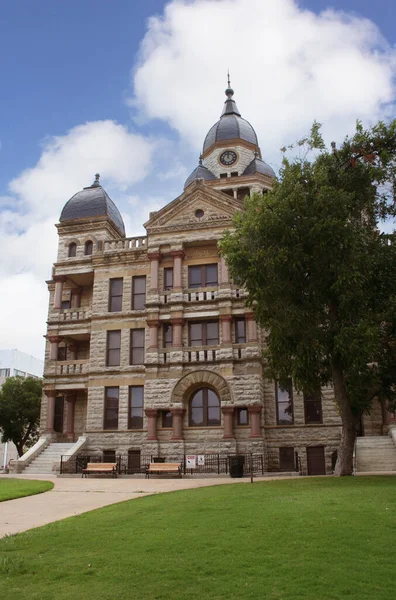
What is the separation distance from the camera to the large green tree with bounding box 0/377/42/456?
41.5 m

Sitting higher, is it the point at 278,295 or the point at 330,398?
the point at 278,295

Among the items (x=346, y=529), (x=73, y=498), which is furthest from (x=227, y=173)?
(x=346, y=529)

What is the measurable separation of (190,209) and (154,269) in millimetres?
4159

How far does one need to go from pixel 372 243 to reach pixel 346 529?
13.7m

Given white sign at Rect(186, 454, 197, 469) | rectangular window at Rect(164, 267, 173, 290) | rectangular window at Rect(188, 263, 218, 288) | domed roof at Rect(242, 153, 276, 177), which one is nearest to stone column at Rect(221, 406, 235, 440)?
white sign at Rect(186, 454, 197, 469)

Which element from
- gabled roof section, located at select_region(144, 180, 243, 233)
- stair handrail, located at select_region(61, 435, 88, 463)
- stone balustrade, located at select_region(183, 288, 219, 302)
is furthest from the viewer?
gabled roof section, located at select_region(144, 180, 243, 233)

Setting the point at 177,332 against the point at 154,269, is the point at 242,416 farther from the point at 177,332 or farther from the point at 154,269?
the point at 154,269

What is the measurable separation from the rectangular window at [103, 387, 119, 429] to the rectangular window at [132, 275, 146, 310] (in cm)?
499

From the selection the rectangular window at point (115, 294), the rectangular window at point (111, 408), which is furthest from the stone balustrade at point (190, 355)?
the rectangular window at point (115, 294)

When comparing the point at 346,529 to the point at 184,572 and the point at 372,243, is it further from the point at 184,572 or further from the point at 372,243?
the point at 372,243

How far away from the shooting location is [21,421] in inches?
1657

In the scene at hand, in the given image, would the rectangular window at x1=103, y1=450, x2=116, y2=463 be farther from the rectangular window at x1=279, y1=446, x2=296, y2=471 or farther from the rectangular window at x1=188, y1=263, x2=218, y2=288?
the rectangular window at x1=188, y1=263, x2=218, y2=288

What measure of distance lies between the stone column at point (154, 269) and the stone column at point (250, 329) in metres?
5.65

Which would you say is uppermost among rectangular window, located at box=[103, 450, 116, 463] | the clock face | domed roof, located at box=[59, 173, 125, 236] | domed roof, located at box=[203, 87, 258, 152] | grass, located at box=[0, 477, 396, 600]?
domed roof, located at box=[203, 87, 258, 152]
